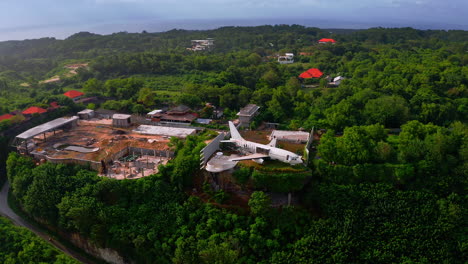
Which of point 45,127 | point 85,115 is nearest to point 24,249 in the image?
point 45,127

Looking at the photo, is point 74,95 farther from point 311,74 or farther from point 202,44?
point 202,44

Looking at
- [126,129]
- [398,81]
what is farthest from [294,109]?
[126,129]

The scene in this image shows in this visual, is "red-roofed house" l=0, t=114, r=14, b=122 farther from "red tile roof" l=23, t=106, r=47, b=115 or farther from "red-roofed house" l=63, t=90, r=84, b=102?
"red-roofed house" l=63, t=90, r=84, b=102

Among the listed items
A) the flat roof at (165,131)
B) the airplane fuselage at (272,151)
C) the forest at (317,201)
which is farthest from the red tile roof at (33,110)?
the airplane fuselage at (272,151)

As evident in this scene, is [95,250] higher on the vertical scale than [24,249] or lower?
lower

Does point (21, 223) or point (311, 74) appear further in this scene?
point (311, 74)

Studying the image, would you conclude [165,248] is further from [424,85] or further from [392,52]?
[392,52]

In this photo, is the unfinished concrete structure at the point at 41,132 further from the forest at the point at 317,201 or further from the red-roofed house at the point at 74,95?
the red-roofed house at the point at 74,95
